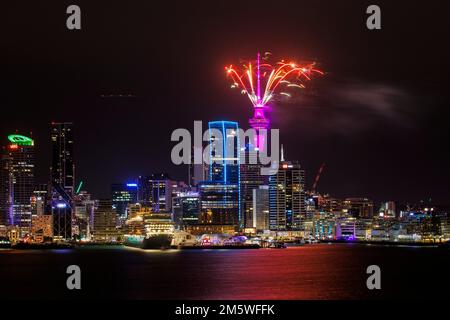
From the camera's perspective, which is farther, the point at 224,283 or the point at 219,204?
the point at 219,204

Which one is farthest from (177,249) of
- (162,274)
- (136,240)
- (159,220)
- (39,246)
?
(162,274)

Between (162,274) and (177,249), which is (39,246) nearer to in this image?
(177,249)

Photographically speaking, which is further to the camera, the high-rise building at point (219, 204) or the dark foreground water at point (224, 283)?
the high-rise building at point (219, 204)

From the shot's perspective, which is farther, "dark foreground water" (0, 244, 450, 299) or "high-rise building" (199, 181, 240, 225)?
"high-rise building" (199, 181, 240, 225)

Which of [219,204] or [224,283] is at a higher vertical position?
[219,204]
